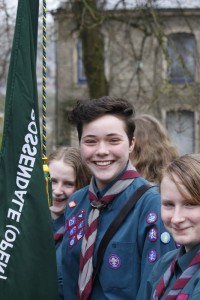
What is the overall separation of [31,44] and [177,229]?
119 centimetres

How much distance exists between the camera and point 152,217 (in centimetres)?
275

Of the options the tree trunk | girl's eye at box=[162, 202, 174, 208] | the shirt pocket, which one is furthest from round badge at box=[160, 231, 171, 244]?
the tree trunk

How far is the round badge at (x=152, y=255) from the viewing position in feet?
8.80

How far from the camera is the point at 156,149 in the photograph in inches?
147

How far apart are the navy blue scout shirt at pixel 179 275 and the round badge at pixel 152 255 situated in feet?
0.49

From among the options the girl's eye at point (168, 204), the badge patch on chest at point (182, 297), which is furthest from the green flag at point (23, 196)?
the badge patch on chest at point (182, 297)

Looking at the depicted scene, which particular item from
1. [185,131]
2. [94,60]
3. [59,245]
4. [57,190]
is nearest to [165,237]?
[59,245]

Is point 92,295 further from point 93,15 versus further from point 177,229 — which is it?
point 93,15

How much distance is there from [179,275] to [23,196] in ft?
2.91

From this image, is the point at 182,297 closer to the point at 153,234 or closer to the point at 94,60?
the point at 153,234

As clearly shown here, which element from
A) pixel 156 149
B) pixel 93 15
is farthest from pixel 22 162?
pixel 93 15

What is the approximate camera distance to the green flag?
2906 millimetres

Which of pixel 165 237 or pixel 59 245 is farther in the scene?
pixel 59 245

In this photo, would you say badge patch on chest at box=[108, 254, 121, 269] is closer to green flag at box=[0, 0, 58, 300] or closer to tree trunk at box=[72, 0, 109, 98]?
green flag at box=[0, 0, 58, 300]
